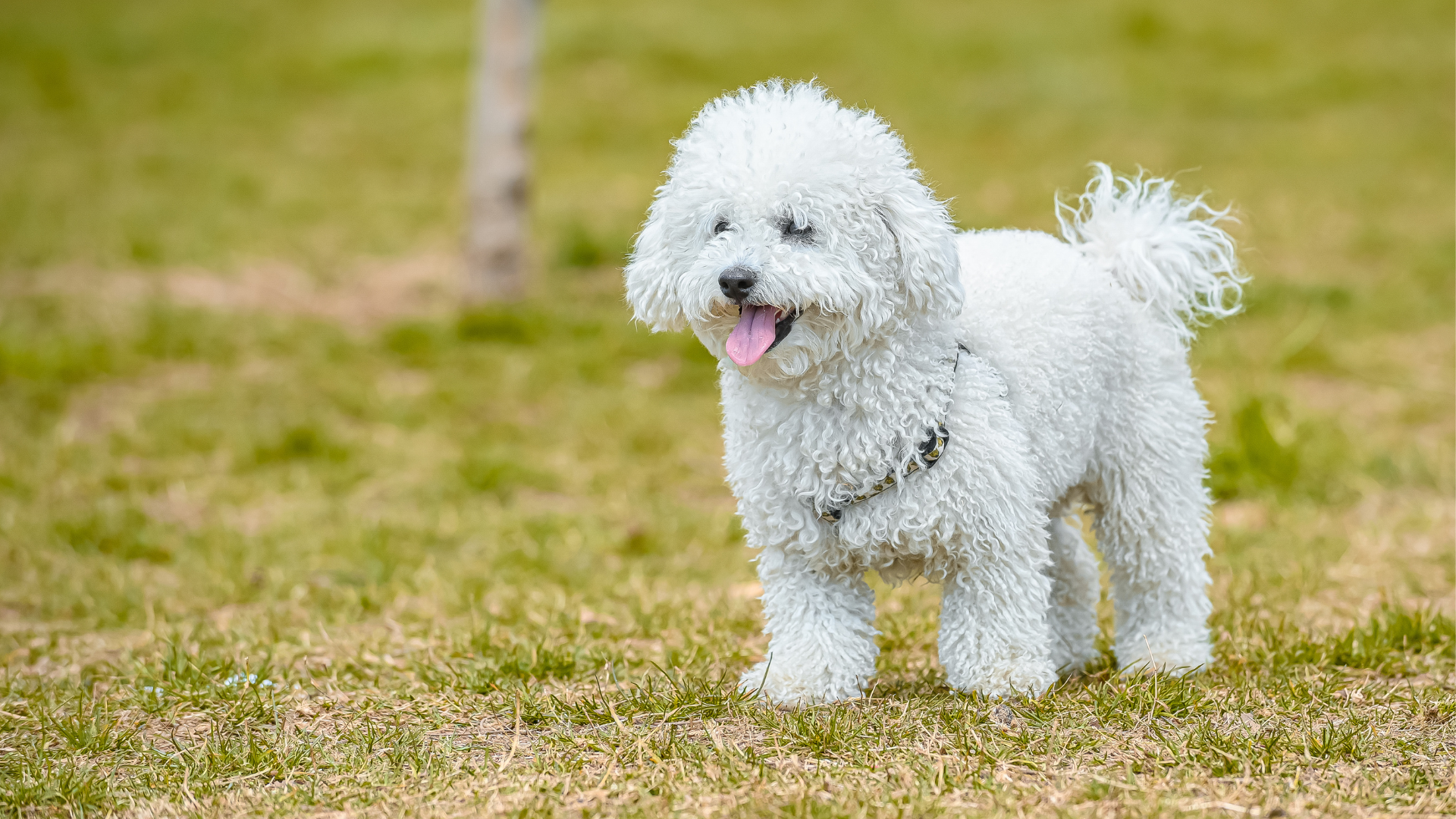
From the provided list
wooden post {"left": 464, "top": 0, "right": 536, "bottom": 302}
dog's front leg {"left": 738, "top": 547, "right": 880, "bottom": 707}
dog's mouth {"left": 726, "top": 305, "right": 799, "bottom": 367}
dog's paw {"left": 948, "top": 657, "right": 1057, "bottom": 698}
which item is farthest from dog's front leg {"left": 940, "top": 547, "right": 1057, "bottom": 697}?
wooden post {"left": 464, "top": 0, "right": 536, "bottom": 302}

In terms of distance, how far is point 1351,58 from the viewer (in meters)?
15.5

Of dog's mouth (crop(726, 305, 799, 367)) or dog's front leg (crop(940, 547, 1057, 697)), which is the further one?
dog's front leg (crop(940, 547, 1057, 697))

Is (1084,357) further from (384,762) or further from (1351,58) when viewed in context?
(1351,58)

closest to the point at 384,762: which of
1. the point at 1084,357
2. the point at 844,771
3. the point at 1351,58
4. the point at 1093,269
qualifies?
the point at 844,771

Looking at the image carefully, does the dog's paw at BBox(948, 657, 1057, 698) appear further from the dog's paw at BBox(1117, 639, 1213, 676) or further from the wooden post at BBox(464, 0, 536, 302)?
the wooden post at BBox(464, 0, 536, 302)

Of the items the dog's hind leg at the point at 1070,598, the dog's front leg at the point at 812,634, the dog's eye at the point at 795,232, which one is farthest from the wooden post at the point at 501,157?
the dog's eye at the point at 795,232

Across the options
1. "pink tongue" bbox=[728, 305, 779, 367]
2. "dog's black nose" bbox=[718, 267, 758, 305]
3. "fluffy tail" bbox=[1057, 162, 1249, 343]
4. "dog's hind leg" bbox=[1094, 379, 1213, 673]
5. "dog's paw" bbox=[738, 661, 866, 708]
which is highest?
"fluffy tail" bbox=[1057, 162, 1249, 343]

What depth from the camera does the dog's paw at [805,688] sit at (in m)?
3.33

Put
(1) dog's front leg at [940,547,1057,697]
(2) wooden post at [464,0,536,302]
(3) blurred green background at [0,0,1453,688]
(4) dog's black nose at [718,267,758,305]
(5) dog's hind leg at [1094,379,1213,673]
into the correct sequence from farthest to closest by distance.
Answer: (2) wooden post at [464,0,536,302] → (3) blurred green background at [0,0,1453,688] → (5) dog's hind leg at [1094,379,1213,673] → (1) dog's front leg at [940,547,1057,697] → (4) dog's black nose at [718,267,758,305]

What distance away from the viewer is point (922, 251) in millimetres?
3035

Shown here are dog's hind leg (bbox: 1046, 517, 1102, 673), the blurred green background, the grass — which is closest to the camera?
the grass

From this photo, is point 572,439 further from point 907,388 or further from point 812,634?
point 907,388

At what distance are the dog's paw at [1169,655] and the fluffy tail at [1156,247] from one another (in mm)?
787

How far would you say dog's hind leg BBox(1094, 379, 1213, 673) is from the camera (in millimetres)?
3641
